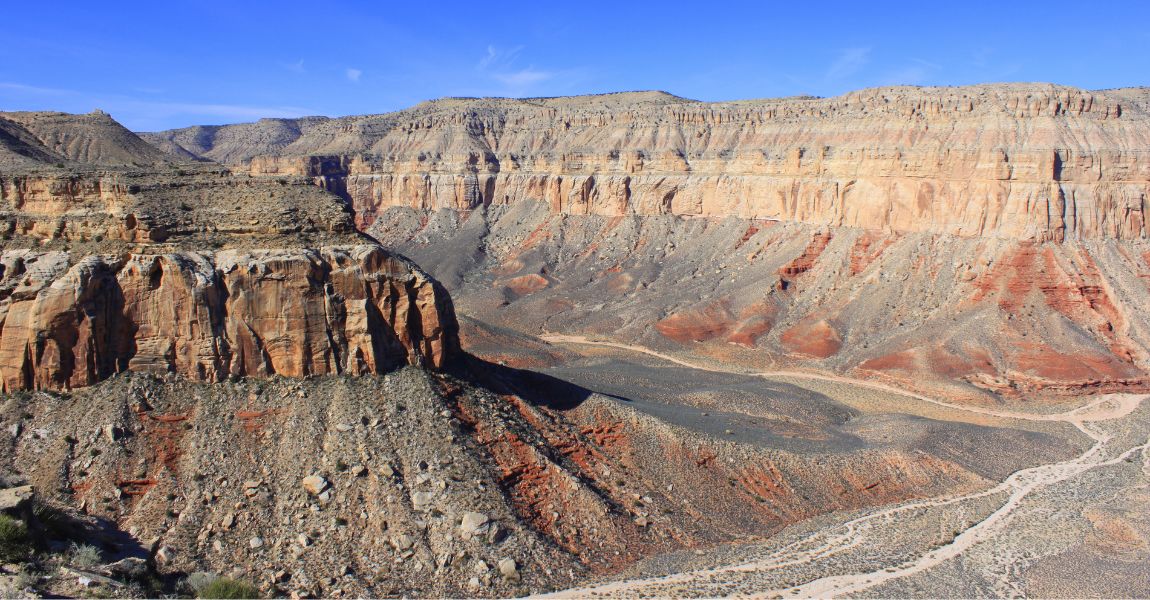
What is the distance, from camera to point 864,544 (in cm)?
3055

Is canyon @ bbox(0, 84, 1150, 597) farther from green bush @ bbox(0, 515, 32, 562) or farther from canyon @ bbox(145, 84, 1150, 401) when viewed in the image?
green bush @ bbox(0, 515, 32, 562)

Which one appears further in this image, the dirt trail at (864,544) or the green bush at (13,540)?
the dirt trail at (864,544)

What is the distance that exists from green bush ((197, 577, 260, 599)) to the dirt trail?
27.8 ft

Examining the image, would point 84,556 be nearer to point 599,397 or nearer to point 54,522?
point 54,522

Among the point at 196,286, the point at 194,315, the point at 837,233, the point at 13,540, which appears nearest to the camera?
the point at 13,540

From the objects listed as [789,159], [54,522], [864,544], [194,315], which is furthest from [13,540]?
[789,159]

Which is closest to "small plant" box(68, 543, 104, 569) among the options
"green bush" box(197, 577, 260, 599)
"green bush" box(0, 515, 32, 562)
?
"green bush" box(0, 515, 32, 562)

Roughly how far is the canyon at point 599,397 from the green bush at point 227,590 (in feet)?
2.93

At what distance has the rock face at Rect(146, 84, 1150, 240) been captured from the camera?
204 feet

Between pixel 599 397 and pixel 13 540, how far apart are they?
22989 millimetres

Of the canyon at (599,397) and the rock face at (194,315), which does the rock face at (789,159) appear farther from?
the rock face at (194,315)

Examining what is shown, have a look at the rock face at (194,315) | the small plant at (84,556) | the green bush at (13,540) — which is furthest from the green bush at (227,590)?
the rock face at (194,315)

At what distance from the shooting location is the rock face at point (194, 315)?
91.9 ft

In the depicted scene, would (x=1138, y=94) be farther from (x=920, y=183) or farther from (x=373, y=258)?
(x=373, y=258)
